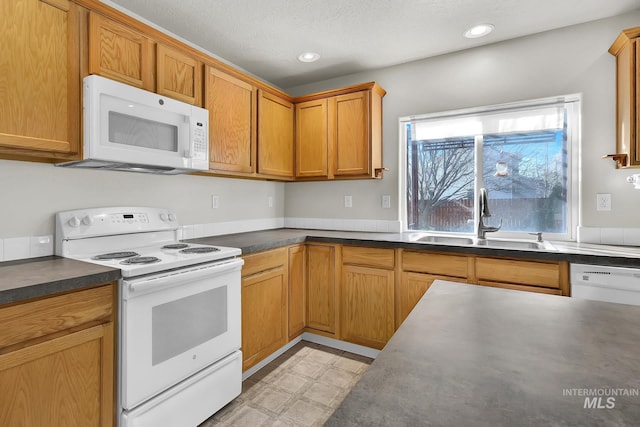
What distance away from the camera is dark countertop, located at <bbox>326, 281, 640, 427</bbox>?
A: 0.45m

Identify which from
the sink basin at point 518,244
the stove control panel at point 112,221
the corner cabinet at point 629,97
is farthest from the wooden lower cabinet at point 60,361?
the corner cabinet at point 629,97

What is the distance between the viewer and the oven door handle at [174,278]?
4.63ft

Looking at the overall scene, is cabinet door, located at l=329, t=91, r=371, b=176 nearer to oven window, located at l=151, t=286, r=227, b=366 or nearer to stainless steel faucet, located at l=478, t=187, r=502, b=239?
stainless steel faucet, located at l=478, t=187, r=502, b=239

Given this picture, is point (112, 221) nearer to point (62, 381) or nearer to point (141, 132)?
point (141, 132)

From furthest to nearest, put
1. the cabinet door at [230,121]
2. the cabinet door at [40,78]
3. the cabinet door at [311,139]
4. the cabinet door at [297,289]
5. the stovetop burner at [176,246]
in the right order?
the cabinet door at [311,139]
the cabinet door at [297,289]
the cabinet door at [230,121]
the stovetop burner at [176,246]
the cabinet door at [40,78]

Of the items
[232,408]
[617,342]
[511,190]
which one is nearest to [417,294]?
[511,190]

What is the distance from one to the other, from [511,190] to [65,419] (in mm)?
3093

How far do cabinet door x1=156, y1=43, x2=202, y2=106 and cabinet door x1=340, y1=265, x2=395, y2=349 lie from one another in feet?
5.53

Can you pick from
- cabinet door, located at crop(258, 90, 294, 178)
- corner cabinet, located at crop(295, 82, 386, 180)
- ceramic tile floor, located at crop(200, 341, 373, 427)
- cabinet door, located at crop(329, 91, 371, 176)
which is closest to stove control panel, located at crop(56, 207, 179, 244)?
cabinet door, located at crop(258, 90, 294, 178)

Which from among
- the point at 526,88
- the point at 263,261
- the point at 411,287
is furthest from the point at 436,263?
the point at 526,88

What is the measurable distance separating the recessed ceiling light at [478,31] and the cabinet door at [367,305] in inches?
73.8

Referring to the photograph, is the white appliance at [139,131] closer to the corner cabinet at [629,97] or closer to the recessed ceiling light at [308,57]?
the recessed ceiling light at [308,57]

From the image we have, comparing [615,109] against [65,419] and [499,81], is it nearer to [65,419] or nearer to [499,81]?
[499,81]

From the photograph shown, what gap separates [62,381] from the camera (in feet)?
4.13
